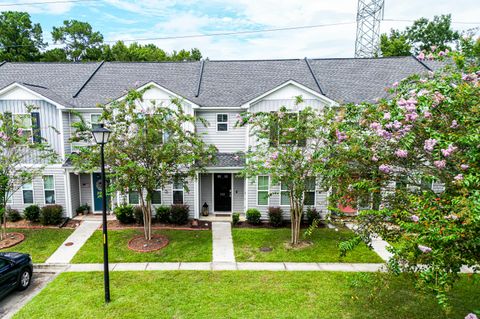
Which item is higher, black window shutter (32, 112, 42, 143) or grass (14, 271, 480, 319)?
black window shutter (32, 112, 42, 143)

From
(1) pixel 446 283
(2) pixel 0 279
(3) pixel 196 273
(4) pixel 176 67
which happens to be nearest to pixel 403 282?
(1) pixel 446 283

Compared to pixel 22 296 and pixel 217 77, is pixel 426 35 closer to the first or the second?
pixel 217 77

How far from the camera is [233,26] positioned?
87.8 ft

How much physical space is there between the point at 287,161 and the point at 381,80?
10829 millimetres

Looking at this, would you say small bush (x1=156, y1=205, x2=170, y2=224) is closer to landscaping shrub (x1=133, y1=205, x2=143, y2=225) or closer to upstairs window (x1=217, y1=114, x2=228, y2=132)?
landscaping shrub (x1=133, y1=205, x2=143, y2=225)

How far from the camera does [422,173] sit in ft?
21.7

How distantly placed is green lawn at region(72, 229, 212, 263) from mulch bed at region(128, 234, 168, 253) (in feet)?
0.64

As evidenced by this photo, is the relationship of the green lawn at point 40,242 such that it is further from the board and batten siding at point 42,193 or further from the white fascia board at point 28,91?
the white fascia board at point 28,91

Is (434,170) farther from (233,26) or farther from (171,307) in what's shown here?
(233,26)

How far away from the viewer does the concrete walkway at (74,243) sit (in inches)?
463

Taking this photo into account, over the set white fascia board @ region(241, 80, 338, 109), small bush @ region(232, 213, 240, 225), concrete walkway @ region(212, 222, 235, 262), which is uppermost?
white fascia board @ region(241, 80, 338, 109)

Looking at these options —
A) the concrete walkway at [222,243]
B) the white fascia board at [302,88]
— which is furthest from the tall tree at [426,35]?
the concrete walkway at [222,243]

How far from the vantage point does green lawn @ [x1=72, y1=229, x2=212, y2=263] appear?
11.8 meters

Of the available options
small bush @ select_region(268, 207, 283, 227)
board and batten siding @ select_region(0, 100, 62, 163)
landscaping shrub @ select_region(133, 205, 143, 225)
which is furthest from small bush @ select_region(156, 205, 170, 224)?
board and batten siding @ select_region(0, 100, 62, 163)
